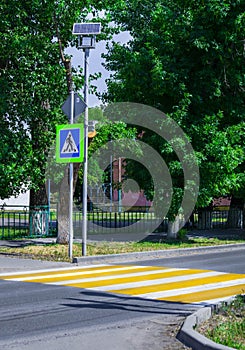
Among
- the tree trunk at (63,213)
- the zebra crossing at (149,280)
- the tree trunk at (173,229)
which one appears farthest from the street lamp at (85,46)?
the tree trunk at (173,229)

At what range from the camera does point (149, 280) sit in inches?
482

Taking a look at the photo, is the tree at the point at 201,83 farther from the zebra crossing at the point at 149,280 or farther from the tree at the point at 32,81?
the zebra crossing at the point at 149,280

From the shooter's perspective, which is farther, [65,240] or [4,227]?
[4,227]

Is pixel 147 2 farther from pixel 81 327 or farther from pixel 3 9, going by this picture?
pixel 81 327

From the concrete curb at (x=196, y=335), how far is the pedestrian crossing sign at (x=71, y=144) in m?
8.84

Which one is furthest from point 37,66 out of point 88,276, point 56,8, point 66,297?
point 66,297

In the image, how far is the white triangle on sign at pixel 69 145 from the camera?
1645 centimetres

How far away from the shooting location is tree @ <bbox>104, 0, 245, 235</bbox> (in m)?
21.0

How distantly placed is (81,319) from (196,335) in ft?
6.83

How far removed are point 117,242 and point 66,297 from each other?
1099cm

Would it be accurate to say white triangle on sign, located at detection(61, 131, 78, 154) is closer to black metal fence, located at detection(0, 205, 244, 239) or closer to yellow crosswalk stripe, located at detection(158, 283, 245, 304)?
black metal fence, located at detection(0, 205, 244, 239)

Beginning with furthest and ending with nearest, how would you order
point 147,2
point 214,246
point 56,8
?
point 147,2, point 214,246, point 56,8

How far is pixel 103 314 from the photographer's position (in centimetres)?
866

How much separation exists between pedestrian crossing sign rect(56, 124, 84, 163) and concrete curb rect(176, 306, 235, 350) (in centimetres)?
884
